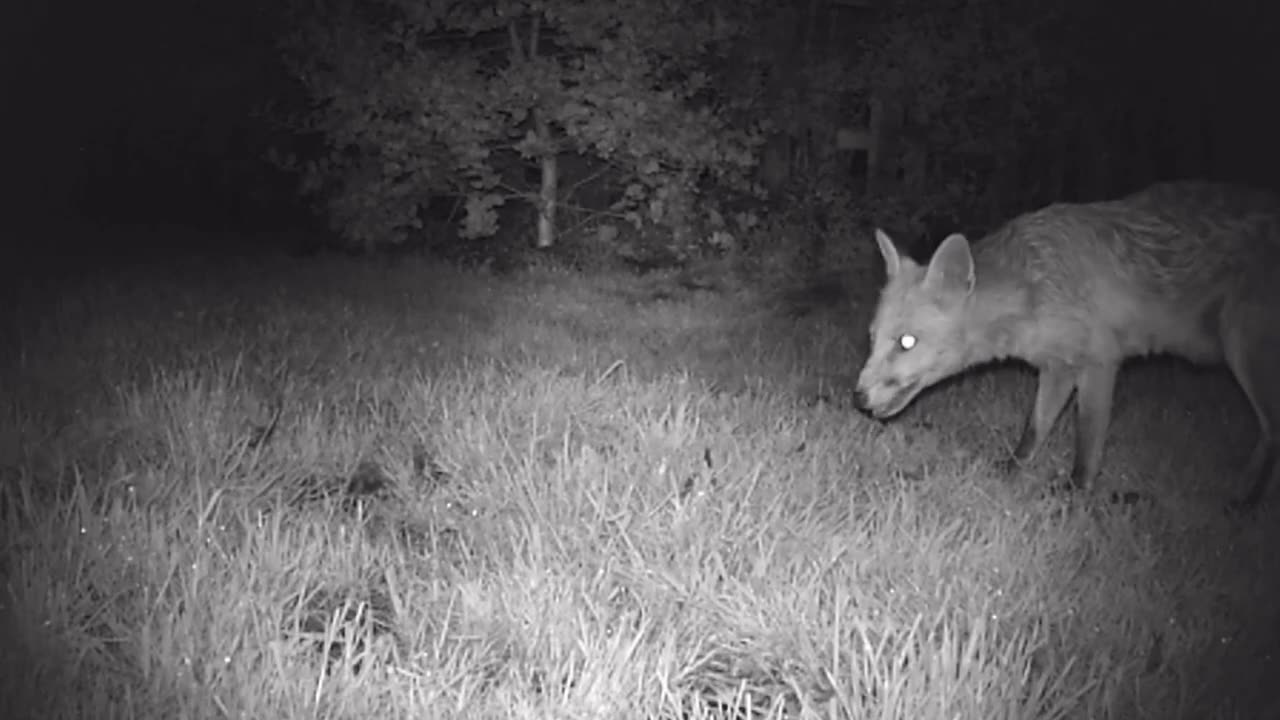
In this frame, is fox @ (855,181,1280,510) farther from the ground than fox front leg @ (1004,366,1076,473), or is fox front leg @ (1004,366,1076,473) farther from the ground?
fox @ (855,181,1280,510)

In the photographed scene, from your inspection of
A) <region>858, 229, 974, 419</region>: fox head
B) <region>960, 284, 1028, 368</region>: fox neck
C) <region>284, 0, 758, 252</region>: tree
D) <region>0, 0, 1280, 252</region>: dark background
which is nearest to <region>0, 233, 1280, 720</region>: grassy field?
<region>858, 229, 974, 419</region>: fox head

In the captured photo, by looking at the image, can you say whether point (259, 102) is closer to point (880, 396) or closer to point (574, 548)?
point (880, 396)

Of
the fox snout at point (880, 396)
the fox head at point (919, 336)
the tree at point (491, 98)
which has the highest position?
the tree at point (491, 98)

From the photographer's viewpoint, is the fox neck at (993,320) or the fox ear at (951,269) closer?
the fox ear at (951,269)

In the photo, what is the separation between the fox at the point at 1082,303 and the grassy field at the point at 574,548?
38 cm

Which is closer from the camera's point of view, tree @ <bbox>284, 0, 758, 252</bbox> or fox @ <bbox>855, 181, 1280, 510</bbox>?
fox @ <bbox>855, 181, 1280, 510</bbox>

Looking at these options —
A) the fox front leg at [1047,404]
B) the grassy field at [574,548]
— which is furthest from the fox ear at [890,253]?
the fox front leg at [1047,404]

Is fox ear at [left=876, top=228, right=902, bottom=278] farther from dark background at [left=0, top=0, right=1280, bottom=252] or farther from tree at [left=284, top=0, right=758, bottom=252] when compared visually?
dark background at [left=0, top=0, right=1280, bottom=252]

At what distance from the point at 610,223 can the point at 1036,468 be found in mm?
7883

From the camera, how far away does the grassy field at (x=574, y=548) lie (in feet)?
9.30

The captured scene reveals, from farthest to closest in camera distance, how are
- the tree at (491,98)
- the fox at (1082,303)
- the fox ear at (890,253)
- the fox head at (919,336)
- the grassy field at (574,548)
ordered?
the tree at (491,98) < the fox ear at (890,253) < the fox head at (919,336) < the fox at (1082,303) < the grassy field at (574,548)

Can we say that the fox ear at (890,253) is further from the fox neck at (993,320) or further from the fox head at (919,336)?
the fox neck at (993,320)

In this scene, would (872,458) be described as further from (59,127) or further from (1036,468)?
(59,127)

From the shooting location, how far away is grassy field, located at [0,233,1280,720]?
2.83 meters
